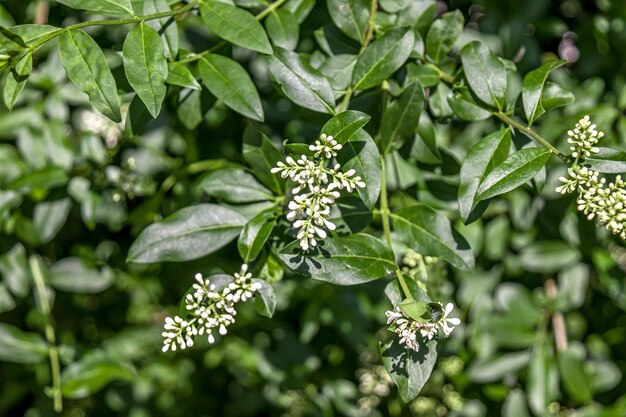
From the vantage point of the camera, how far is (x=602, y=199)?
1.17m

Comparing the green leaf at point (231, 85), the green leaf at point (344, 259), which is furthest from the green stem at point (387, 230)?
the green leaf at point (231, 85)

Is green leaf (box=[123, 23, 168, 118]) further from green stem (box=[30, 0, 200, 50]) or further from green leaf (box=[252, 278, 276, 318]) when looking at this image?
green leaf (box=[252, 278, 276, 318])

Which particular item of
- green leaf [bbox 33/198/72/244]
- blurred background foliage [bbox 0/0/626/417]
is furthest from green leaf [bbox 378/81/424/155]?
green leaf [bbox 33/198/72/244]

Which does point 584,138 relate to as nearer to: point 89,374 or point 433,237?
point 433,237

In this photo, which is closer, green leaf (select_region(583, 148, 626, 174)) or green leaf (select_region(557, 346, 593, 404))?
green leaf (select_region(583, 148, 626, 174))

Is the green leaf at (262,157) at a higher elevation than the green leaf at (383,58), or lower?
lower

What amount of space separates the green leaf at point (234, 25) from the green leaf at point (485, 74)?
0.37 meters

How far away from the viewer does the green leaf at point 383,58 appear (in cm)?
135

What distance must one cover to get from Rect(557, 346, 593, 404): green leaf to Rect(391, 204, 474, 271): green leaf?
0.86 meters

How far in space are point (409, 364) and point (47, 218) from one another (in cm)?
110

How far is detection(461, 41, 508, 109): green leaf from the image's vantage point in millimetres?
1375

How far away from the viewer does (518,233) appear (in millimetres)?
2082

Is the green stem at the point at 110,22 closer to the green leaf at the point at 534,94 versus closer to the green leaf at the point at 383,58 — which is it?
the green leaf at the point at 383,58

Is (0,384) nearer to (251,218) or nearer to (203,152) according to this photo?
(203,152)
